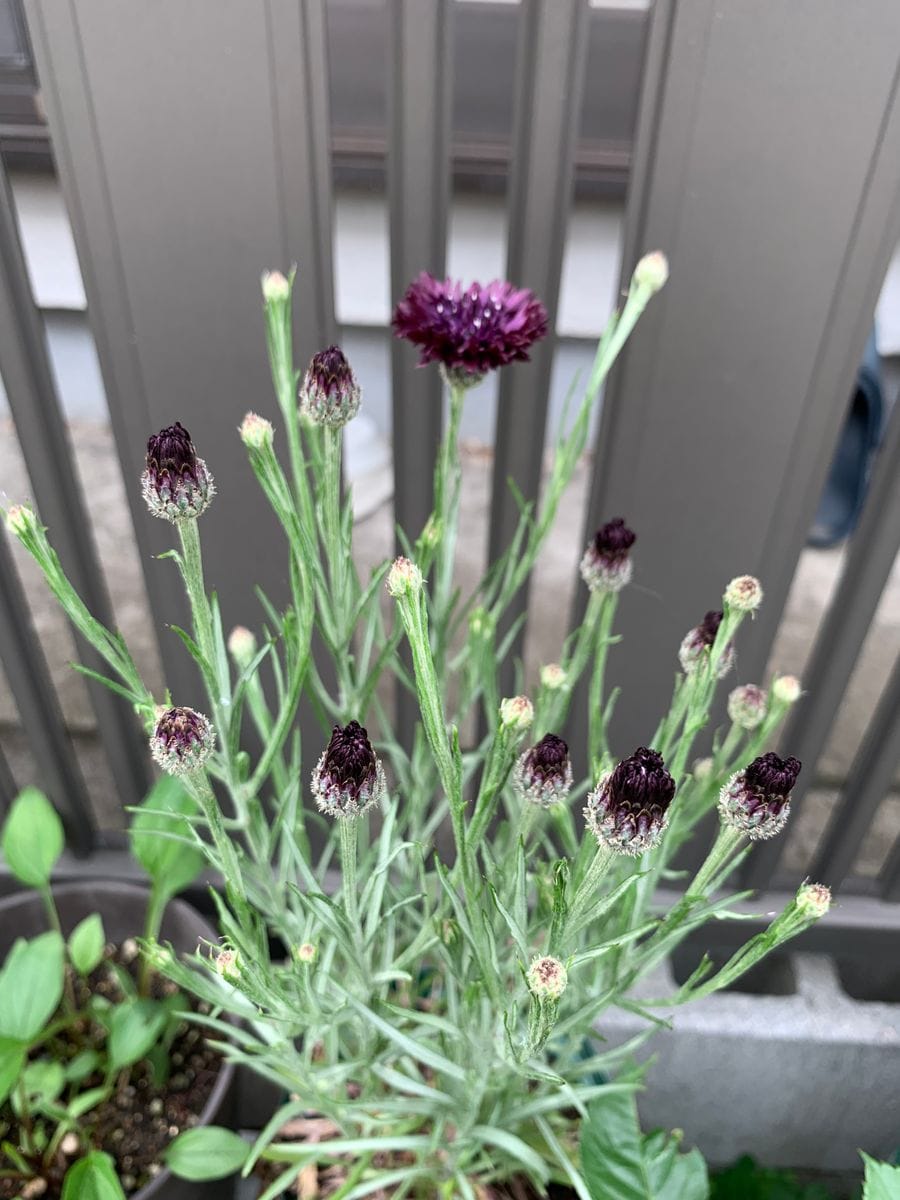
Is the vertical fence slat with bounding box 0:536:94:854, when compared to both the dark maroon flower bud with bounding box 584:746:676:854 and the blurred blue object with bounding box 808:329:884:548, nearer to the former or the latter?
the dark maroon flower bud with bounding box 584:746:676:854

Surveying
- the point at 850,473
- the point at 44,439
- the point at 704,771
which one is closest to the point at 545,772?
the point at 704,771

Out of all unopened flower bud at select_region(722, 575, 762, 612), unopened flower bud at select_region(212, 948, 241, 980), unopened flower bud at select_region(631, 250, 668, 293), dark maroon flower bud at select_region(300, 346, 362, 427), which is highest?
unopened flower bud at select_region(631, 250, 668, 293)

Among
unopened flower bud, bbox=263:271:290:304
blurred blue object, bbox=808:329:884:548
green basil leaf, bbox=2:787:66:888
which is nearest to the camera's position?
unopened flower bud, bbox=263:271:290:304

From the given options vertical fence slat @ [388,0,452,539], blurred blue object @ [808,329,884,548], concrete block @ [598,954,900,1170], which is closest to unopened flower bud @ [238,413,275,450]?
vertical fence slat @ [388,0,452,539]

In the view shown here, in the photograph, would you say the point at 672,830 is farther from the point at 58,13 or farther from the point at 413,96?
the point at 58,13

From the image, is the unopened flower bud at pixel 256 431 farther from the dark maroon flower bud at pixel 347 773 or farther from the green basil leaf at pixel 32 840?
the green basil leaf at pixel 32 840

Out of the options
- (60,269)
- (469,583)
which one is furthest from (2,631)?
(60,269)
